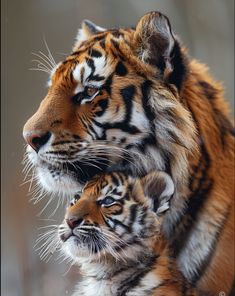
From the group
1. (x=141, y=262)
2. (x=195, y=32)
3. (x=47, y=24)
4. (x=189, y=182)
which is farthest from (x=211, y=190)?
(x=47, y=24)

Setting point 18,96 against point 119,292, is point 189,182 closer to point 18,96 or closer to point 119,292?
point 119,292

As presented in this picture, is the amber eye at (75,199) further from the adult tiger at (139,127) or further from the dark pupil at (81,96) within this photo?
the dark pupil at (81,96)

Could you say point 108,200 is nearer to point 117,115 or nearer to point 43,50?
point 117,115

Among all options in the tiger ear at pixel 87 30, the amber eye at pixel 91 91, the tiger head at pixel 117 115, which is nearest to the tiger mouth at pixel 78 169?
the tiger head at pixel 117 115

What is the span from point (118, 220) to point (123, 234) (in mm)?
21

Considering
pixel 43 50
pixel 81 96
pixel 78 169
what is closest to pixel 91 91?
pixel 81 96

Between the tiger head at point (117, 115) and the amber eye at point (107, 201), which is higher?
the tiger head at point (117, 115)

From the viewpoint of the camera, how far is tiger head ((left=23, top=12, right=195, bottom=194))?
39.0 inches

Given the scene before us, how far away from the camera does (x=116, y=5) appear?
4.17 feet

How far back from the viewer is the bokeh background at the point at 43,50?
121cm

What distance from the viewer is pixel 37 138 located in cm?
99

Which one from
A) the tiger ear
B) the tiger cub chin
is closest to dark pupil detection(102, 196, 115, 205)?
the tiger cub chin

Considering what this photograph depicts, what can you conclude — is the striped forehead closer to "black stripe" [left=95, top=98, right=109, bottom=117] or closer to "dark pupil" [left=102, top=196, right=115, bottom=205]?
"black stripe" [left=95, top=98, right=109, bottom=117]

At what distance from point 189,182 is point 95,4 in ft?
A: 1.36
